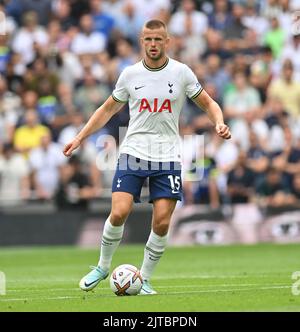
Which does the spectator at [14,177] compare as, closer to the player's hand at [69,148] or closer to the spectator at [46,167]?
the spectator at [46,167]

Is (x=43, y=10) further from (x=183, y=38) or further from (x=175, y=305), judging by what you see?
(x=175, y=305)

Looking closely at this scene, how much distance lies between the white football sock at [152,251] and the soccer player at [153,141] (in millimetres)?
11

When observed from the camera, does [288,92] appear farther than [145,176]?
Yes

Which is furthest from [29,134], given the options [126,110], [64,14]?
[64,14]

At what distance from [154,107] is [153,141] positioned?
0.37 m

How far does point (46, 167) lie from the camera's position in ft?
76.9

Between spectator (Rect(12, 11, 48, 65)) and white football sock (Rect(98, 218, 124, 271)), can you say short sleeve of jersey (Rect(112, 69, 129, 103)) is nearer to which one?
white football sock (Rect(98, 218, 124, 271))

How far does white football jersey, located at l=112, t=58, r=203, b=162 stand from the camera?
39.0ft

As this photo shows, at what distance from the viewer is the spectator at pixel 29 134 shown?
2397cm

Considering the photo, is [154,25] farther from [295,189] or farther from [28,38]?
[28,38]

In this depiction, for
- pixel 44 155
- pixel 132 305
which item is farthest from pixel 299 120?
pixel 132 305

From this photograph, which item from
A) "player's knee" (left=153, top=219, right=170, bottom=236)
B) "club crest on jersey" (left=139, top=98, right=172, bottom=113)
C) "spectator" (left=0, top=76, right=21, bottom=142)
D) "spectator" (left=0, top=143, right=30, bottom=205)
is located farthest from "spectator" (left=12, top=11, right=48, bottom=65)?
"player's knee" (left=153, top=219, right=170, bottom=236)

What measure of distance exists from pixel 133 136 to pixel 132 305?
214 centimetres
